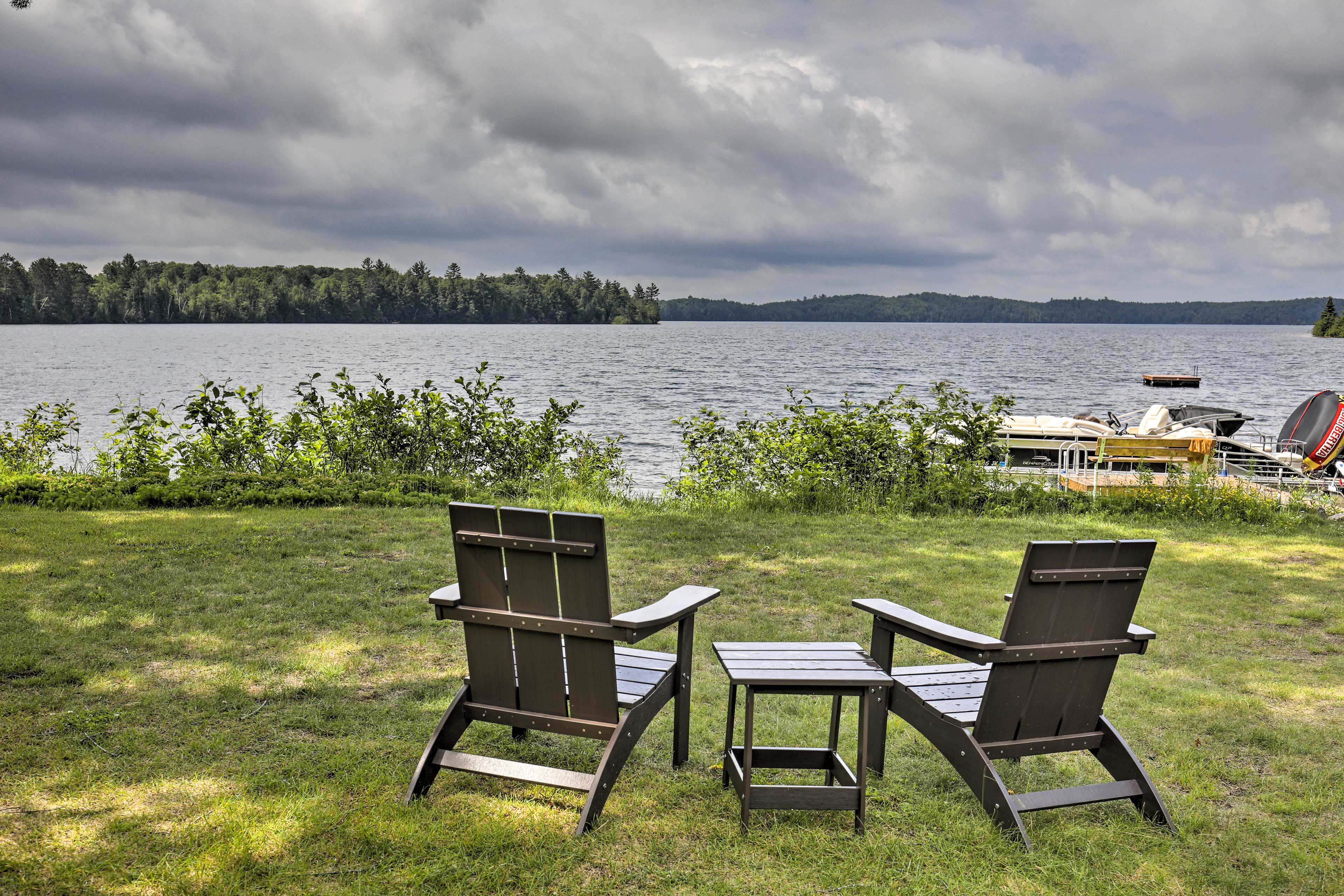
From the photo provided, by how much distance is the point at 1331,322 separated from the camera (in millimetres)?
136000

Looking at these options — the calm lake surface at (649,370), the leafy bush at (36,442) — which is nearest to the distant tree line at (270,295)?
the calm lake surface at (649,370)

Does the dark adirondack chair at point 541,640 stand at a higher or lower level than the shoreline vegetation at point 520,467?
higher

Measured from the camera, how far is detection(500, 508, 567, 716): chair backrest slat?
321 centimetres

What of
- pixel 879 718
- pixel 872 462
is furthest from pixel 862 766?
Result: pixel 872 462

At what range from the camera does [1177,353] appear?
9894 cm

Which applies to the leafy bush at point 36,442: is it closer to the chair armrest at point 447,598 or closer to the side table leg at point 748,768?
the chair armrest at point 447,598

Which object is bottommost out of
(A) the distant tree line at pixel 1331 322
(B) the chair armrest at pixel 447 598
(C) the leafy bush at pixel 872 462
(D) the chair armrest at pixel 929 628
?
(A) the distant tree line at pixel 1331 322

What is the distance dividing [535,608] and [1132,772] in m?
2.54

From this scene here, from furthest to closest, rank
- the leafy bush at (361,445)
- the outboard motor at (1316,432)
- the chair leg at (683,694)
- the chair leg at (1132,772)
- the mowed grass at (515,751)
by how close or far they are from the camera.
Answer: the outboard motor at (1316,432) < the leafy bush at (361,445) < the chair leg at (683,694) < the chair leg at (1132,772) < the mowed grass at (515,751)

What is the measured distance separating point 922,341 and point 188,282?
371 ft

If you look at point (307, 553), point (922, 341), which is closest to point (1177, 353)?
point (922, 341)

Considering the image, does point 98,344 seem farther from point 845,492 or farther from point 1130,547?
point 1130,547

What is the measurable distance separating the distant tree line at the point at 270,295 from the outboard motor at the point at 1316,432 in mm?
125390

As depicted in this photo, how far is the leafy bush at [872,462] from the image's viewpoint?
1002cm
